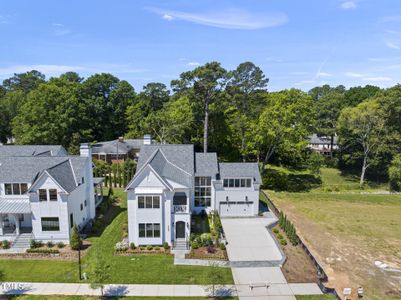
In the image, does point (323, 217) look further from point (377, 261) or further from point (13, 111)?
point (13, 111)

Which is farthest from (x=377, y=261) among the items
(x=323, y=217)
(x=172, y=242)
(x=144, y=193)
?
(x=144, y=193)

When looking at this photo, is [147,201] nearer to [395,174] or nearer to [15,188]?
[15,188]

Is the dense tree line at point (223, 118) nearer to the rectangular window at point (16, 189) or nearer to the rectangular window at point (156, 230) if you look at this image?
the rectangular window at point (156, 230)

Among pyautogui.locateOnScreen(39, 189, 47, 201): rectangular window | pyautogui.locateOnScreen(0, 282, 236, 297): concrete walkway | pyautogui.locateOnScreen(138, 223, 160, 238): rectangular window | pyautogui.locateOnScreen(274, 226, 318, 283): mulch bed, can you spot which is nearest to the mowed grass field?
pyautogui.locateOnScreen(274, 226, 318, 283): mulch bed

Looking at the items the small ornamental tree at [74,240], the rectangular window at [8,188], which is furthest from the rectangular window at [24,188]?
the small ornamental tree at [74,240]

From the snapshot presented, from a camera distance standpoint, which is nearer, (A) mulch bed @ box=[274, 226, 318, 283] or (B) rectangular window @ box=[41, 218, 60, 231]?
(A) mulch bed @ box=[274, 226, 318, 283]

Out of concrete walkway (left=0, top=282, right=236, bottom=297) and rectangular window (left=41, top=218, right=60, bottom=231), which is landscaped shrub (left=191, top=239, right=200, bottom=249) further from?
rectangular window (left=41, top=218, right=60, bottom=231)
